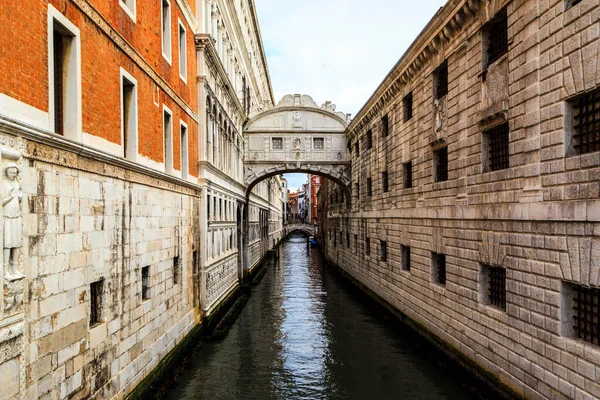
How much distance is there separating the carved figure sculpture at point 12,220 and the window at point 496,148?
836cm

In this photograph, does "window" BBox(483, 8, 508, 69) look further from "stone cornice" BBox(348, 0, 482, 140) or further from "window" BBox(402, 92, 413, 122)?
"window" BBox(402, 92, 413, 122)

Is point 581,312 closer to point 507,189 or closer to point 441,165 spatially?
point 507,189

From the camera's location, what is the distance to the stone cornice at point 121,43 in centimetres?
741

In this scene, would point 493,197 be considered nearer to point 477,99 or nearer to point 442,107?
point 477,99

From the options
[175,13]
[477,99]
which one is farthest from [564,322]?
[175,13]

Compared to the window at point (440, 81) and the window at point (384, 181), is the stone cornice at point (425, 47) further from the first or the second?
the window at point (384, 181)

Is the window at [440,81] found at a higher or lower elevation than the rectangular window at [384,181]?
higher

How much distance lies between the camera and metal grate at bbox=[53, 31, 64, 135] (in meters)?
6.89

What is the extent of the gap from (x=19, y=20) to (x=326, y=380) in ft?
31.2

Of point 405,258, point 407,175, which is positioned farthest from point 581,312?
point 407,175

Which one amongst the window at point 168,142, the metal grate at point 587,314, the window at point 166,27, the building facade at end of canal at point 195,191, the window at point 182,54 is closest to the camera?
the building facade at end of canal at point 195,191

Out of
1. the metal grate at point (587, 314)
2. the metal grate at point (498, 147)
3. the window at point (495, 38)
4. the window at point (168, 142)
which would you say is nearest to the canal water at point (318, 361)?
the metal grate at point (587, 314)

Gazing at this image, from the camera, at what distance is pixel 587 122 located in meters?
7.22

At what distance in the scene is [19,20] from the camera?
562 centimetres
